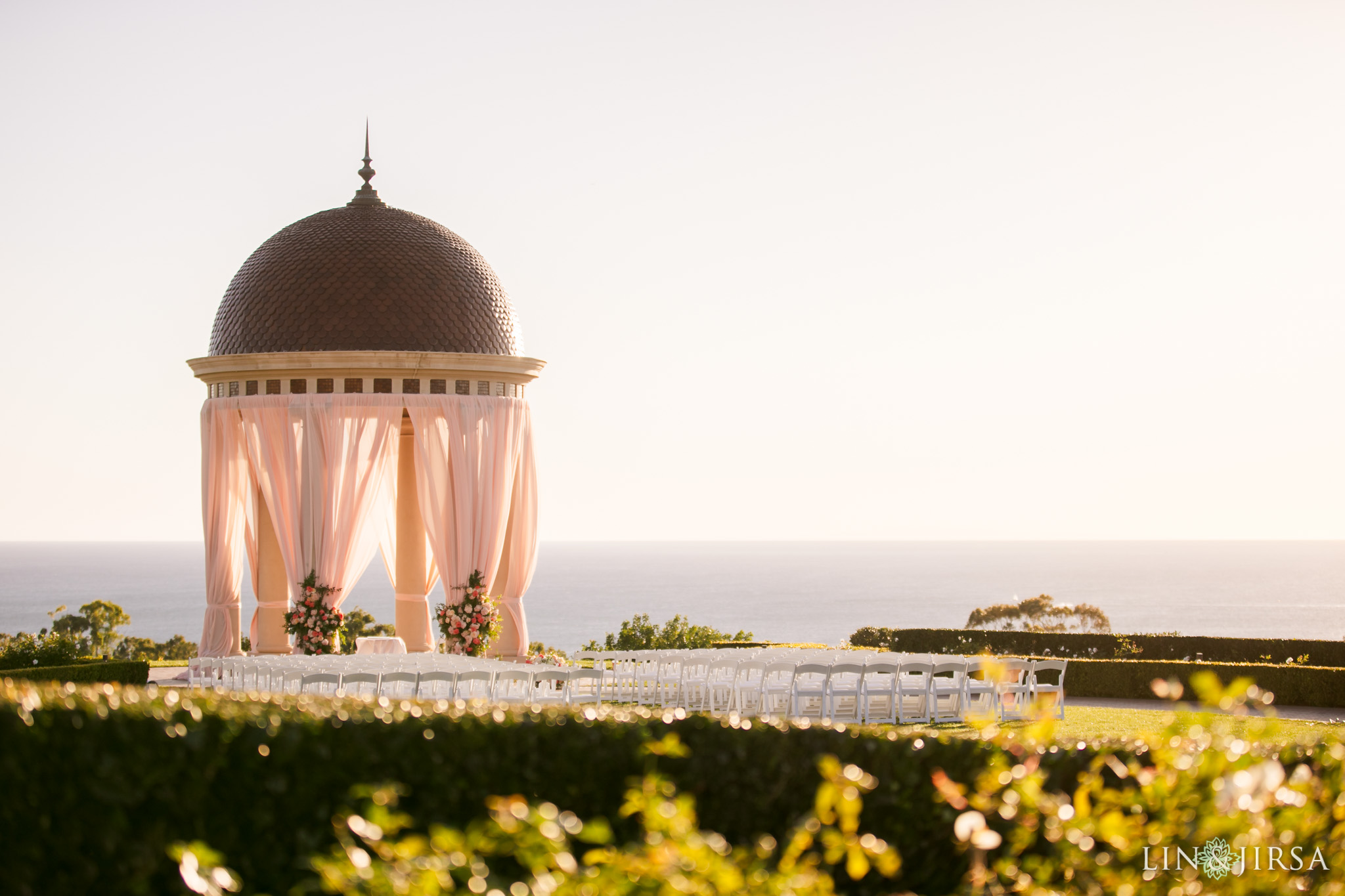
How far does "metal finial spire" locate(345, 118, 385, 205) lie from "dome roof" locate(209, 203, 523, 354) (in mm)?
518

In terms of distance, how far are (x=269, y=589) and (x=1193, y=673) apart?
1625 cm

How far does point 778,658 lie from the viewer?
1766 centimetres

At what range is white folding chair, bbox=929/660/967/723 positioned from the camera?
17.5 metres

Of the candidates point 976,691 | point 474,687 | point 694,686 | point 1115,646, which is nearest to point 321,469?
point 474,687

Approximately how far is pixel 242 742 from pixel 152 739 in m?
0.51

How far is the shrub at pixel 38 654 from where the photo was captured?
19.6 metres

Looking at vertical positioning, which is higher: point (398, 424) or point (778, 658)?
point (398, 424)

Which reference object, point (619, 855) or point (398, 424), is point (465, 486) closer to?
point (398, 424)

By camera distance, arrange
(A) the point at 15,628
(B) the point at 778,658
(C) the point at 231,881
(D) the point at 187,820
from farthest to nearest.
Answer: (A) the point at 15,628
(B) the point at 778,658
(D) the point at 187,820
(C) the point at 231,881

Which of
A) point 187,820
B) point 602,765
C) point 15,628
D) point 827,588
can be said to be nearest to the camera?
point 187,820

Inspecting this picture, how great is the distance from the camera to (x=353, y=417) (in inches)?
883

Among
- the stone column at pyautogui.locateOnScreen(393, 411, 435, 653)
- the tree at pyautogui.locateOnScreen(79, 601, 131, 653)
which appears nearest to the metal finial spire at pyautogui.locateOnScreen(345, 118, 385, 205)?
the stone column at pyautogui.locateOnScreen(393, 411, 435, 653)

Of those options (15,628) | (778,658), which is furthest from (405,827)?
(15,628)

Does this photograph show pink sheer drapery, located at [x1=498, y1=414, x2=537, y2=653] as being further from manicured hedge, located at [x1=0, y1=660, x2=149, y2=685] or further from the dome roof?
manicured hedge, located at [x1=0, y1=660, x2=149, y2=685]
